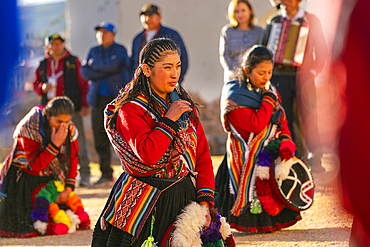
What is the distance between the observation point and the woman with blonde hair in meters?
6.13

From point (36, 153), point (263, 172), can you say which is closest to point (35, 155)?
point (36, 153)

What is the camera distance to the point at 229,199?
4.30 meters

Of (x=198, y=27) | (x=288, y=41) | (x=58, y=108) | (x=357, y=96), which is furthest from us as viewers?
(x=198, y=27)

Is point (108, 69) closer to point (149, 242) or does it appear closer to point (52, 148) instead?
point (52, 148)

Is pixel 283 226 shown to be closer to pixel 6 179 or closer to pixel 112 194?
pixel 112 194

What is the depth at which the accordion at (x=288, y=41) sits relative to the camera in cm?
596

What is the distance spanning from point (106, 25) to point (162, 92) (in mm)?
4657

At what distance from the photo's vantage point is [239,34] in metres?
6.21

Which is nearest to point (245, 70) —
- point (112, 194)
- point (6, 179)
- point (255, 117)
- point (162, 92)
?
point (255, 117)

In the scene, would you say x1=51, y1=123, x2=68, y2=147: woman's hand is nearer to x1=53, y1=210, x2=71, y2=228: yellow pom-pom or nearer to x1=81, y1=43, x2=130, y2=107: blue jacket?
x1=53, y1=210, x2=71, y2=228: yellow pom-pom

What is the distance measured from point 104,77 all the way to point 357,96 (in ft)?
19.8

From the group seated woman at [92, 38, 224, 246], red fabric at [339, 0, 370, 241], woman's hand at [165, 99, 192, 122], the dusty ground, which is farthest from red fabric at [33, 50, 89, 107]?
red fabric at [339, 0, 370, 241]

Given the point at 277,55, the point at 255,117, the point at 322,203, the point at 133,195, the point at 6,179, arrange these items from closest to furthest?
the point at 133,195 < the point at 255,117 < the point at 6,179 < the point at 322,203 < the point at 277,55

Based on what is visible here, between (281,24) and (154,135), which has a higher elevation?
(281,24)
